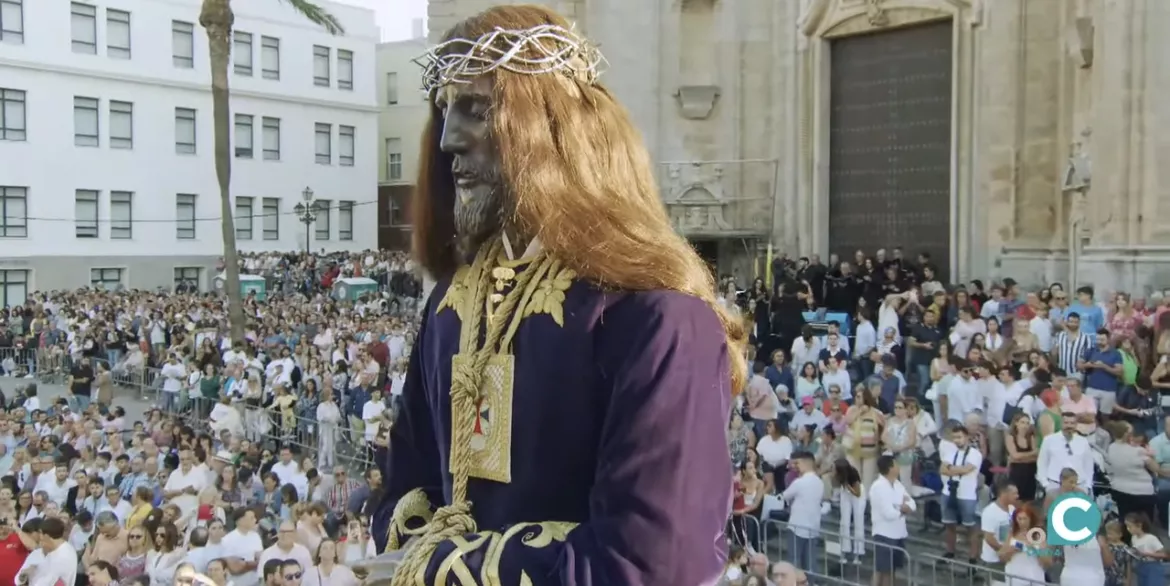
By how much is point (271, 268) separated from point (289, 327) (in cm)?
1503

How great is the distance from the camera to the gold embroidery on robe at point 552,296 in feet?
7.65

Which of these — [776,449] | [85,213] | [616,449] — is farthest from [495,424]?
[85,213]

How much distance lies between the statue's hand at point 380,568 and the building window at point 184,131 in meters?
40.8

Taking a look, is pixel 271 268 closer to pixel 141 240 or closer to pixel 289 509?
pixel 141 240

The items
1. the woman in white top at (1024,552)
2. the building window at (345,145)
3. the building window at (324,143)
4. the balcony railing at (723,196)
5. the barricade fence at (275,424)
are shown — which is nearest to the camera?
the woman in white top at (1024,552)

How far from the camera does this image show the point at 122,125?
3931cm

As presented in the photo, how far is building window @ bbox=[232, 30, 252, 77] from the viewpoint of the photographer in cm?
4225

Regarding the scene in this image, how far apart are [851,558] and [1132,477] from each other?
2.20 metres

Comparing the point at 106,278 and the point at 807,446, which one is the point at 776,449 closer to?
the point at 807,446

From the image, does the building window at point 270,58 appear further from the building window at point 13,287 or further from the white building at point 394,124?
the building window at point 13,287

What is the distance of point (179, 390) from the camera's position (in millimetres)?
19234

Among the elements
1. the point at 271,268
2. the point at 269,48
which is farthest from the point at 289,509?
the point at 269,48

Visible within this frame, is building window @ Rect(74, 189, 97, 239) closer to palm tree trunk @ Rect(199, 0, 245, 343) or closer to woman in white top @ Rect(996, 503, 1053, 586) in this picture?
palm tree trunk @ Rect(199, 0, 245, 343)

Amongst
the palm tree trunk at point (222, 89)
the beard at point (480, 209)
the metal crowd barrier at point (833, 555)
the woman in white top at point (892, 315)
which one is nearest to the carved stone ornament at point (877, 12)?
the woman in white top at point (892, 315)
